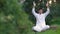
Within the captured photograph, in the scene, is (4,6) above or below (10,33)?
above

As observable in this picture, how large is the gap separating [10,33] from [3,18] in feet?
0.81

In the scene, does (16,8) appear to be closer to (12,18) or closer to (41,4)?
(12,18)

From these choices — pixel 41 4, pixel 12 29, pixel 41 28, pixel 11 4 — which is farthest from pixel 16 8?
pixel 41 4

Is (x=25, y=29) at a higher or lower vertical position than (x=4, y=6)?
lower

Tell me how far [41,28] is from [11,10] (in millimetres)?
7902

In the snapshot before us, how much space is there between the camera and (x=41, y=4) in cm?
1466

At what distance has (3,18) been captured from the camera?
3992 millimetres

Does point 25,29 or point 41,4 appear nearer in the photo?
point 25,29

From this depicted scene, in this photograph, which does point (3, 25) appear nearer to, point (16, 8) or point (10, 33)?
point (10, 33)

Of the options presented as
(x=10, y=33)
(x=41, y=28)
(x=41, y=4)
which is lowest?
(x=10, y=33)

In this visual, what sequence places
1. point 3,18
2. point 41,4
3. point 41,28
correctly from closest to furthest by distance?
point 3,18, point 41,28, point 41,4

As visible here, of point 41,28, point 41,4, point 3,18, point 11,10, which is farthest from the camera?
point 41,4

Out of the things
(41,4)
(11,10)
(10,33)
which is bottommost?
(10,33)

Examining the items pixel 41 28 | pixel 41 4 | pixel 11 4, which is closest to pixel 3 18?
pixel 11 4
